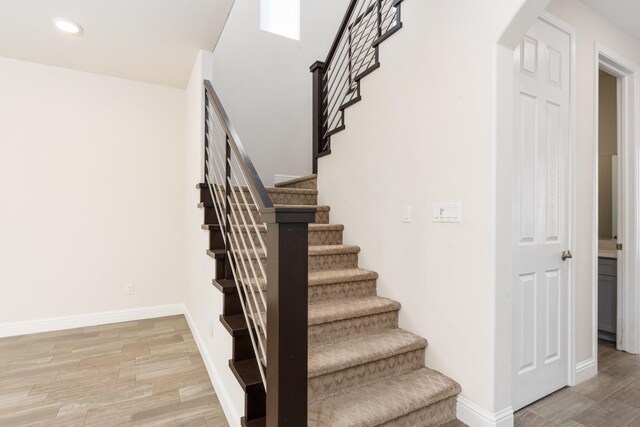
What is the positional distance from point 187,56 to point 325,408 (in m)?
2.99

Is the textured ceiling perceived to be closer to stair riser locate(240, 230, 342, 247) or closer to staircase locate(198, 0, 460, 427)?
staircase locate(198, 0, 460, 427)

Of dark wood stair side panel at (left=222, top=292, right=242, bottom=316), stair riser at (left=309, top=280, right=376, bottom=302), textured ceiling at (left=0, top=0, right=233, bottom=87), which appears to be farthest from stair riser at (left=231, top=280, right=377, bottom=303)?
textured ceiling at (left=0, top=0, right=233, bottom=87)

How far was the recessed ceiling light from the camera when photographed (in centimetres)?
243

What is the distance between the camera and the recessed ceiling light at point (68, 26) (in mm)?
2433

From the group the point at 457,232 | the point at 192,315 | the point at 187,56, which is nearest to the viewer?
the point at 457,232

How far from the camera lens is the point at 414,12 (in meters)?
2.21

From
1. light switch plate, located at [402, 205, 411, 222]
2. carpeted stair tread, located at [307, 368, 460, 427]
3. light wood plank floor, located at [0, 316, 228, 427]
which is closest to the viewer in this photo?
carpeted stair tread, located at [307, 368, 460, 427]

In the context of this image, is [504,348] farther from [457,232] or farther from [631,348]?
[631,348]

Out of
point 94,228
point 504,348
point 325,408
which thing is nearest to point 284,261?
point 325,408

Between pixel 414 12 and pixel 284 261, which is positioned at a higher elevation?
pixel 414 12

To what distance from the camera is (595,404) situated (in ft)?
6.57

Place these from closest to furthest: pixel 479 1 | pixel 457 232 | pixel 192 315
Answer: pixel 479 1 < pixel 457 232 < pixel 192 315

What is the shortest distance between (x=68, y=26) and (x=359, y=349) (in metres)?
3.08

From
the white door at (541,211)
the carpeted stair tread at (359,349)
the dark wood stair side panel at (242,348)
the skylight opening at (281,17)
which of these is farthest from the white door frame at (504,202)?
the skylight opening at (281,17)
